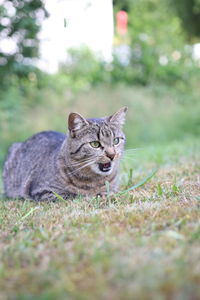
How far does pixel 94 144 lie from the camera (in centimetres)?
283

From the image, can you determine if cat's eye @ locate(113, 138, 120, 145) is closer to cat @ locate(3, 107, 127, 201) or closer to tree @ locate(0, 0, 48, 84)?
cat @ locate(3, 107, 127, 201)

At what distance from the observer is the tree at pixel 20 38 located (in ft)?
24.8

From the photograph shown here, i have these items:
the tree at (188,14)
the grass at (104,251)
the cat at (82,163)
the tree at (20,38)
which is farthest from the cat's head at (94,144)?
the tree at (188,14)

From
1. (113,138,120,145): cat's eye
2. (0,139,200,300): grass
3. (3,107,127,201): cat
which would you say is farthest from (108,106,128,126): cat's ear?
(0,139,200,300): grass

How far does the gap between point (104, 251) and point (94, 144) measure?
1484 millimetres

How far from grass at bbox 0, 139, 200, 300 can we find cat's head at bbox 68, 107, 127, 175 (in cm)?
51

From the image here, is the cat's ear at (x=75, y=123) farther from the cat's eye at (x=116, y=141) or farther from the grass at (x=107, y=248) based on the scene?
the grass at (x=107, y=248)

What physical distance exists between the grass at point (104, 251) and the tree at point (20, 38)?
20.4ft

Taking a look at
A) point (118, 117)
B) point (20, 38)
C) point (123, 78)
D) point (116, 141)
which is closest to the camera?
point (116, 141)

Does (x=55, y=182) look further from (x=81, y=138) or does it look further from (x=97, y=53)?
(x=97, y=53)

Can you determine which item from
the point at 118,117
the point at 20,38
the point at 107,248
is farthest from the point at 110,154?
the point at 20,38

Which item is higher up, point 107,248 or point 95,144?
point 95,144

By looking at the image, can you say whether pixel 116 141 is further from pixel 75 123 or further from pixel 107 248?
pixel 107 248

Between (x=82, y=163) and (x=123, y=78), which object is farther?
(x=123, y=78)
